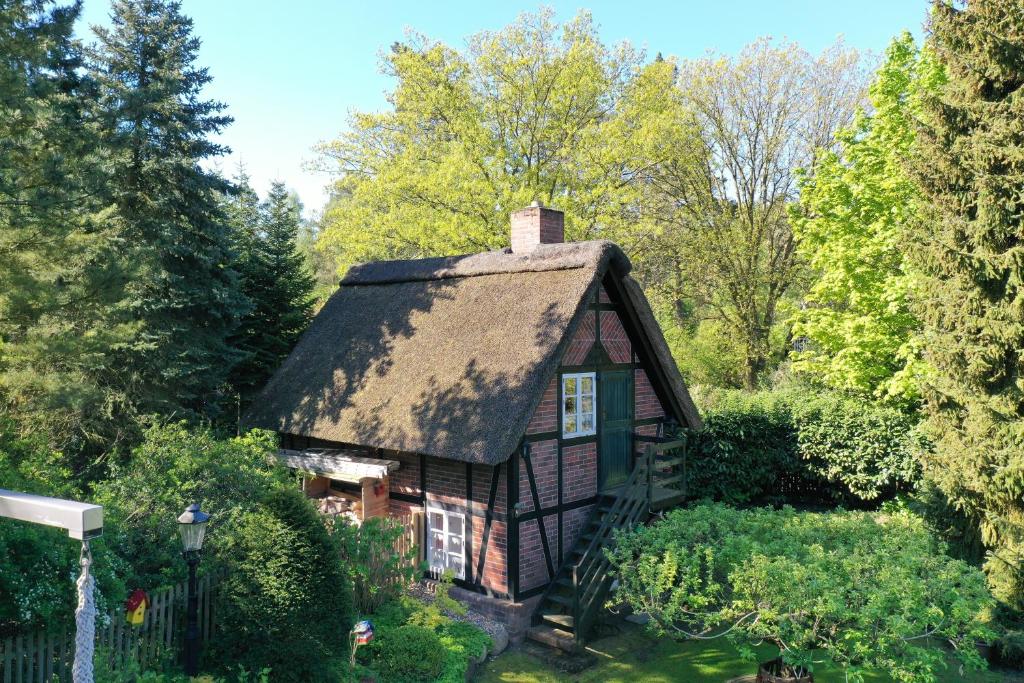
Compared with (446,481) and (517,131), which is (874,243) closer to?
(517,131)

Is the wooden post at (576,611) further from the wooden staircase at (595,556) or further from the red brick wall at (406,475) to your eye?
the red brick wall at (406,475)

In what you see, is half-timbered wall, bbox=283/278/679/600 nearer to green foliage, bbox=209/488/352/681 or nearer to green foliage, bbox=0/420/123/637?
green foliage, bbox=209/488/352/681

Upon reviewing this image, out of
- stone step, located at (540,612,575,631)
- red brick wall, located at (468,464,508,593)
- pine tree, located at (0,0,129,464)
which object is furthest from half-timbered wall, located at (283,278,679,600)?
pine tree, located at (0,0,129,464)

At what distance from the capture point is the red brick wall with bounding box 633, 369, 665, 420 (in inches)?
558

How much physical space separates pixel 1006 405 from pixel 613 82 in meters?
14.4

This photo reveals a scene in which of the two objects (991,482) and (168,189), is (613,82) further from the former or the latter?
(991,482)

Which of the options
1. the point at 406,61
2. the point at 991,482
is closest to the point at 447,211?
the point at 406,61

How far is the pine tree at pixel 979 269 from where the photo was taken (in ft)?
34.0

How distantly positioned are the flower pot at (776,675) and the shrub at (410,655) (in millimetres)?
4085

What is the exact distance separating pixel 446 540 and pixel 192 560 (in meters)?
5.30

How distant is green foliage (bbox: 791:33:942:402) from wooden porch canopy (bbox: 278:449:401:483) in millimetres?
11016

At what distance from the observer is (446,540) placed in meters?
12.4

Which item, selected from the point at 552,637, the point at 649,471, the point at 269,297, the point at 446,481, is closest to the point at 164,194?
the point at 269,297

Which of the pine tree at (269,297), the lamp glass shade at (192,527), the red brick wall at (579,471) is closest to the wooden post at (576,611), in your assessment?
the red brick wall at (579,471)
